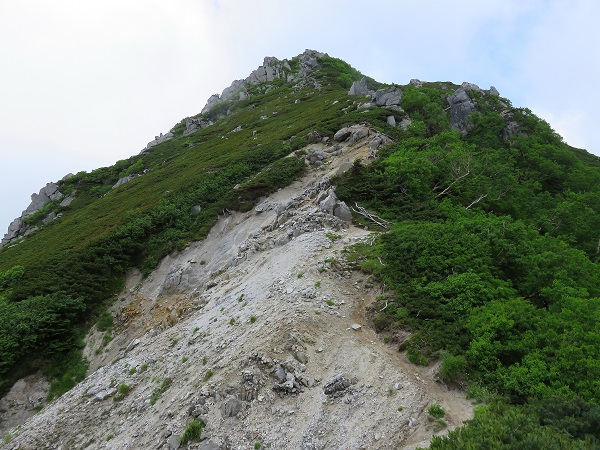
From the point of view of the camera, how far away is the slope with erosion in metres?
11.8

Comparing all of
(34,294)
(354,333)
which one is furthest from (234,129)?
(354,333)

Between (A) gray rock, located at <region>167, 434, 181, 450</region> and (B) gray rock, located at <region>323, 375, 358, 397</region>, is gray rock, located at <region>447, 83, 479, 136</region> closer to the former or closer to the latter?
(B) gray rock, located at <region>323, 375, 358, 397</region>

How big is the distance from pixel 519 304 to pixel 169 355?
15604mm

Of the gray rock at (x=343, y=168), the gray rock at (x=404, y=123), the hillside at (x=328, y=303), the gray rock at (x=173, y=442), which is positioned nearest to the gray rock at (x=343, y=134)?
the hillside at (x=328, y=303)

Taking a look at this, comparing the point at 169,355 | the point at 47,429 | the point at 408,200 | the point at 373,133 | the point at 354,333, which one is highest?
the point at 373,133

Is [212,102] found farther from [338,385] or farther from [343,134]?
[338,385]

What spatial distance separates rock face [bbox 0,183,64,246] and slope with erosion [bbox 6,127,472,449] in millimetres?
48675

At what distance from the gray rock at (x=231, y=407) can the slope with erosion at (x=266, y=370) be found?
38 mm

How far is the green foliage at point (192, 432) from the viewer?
489 inches

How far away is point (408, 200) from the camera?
89.4 feet

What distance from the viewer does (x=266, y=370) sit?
1395 cm

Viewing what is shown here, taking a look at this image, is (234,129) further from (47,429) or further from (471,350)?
(471,350)

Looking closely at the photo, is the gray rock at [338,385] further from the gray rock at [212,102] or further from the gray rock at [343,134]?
the gray rock at [212,102]

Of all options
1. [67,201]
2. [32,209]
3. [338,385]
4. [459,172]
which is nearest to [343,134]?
[459,172]
